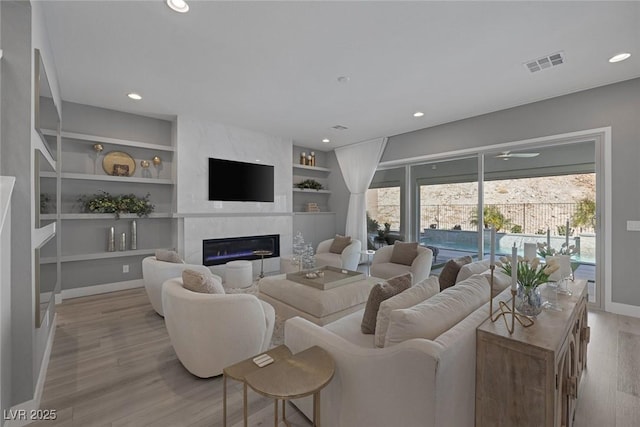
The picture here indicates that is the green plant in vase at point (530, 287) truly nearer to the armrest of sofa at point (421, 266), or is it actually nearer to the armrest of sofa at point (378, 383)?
the armrest of sofa at point (378, 383)

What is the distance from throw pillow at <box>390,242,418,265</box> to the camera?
13.9 feet

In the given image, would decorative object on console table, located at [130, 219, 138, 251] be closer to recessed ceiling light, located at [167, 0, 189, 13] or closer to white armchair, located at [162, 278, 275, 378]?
white armchair, located at [162, 278, 275, 378]

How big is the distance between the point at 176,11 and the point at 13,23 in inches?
38.9

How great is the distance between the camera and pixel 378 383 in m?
1.30

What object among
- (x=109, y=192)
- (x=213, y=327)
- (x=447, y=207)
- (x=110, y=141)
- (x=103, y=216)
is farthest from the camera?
(x=447, y=207)

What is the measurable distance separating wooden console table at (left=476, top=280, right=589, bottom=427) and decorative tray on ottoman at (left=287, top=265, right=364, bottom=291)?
1738mm

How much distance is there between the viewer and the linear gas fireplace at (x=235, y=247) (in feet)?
16.4

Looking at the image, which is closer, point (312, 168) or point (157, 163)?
point (157, 163)

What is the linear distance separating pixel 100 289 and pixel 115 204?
1.30m

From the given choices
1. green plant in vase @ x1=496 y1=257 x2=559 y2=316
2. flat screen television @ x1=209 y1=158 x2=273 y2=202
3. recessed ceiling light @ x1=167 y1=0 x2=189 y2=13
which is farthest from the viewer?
flat screen television @ x1=209 y1=158 x2=273 y2=202

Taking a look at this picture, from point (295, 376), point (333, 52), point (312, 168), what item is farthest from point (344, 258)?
point (295, 376)

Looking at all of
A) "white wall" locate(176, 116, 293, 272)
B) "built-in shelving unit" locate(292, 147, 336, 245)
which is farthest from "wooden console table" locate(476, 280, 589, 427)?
"built-in shelving unit" locate(292, 147, 336, 245)

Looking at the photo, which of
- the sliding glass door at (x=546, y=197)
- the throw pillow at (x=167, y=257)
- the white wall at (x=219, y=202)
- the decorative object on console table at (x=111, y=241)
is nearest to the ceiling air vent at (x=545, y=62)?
the sliding glass door at (x=546, y=197)

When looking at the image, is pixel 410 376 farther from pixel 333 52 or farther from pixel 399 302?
pixel 333 52
